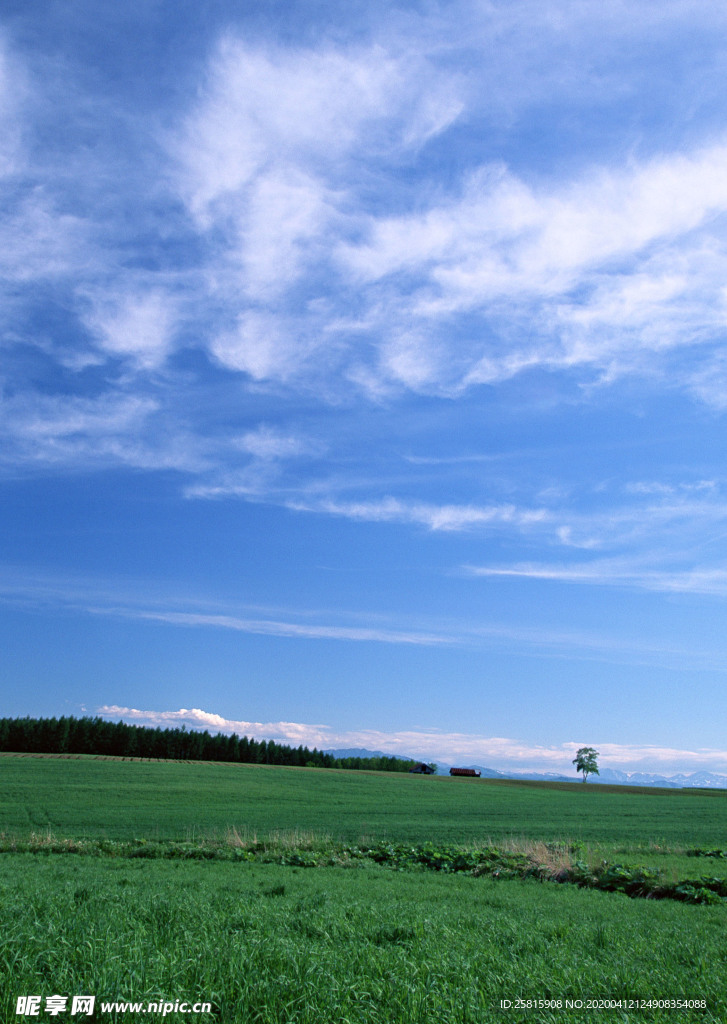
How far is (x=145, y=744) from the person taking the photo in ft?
488

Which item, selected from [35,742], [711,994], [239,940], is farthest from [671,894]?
[35,742]

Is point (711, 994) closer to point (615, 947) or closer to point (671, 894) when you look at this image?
point (615, 947)

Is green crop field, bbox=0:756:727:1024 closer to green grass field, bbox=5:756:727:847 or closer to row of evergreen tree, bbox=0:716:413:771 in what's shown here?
green grass field, bbox=5:756:727:847

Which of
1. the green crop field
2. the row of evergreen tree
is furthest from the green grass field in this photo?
the row of evergreen tree

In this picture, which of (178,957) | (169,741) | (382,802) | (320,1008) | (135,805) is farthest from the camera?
(169,741)

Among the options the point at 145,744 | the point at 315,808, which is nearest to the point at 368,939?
the point at 315,808

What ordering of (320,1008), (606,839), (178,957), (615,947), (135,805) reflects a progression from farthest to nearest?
(135,805) < (606,839) < (615,947) < (178,957) < (320,1008)

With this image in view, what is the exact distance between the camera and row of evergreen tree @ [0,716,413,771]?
136250 mm

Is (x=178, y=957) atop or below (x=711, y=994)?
atop

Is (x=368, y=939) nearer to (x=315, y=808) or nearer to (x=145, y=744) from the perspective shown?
(x=315, y=808)

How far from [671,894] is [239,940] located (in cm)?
1605

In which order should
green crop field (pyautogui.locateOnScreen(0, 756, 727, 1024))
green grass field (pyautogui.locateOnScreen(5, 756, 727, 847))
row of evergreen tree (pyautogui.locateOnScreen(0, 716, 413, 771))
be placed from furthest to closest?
row of evergreen tree (pyautogui.locateOnScreen(0, 716, 413, 771))
green grass field (pyautogui.locateOnScreen(5, 756, 727, 847))
green crop field (pyautogui.locateOnScreen(0, 756, 727, 1024))

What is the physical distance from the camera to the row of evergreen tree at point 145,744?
136 m

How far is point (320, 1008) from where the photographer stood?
194 inches
